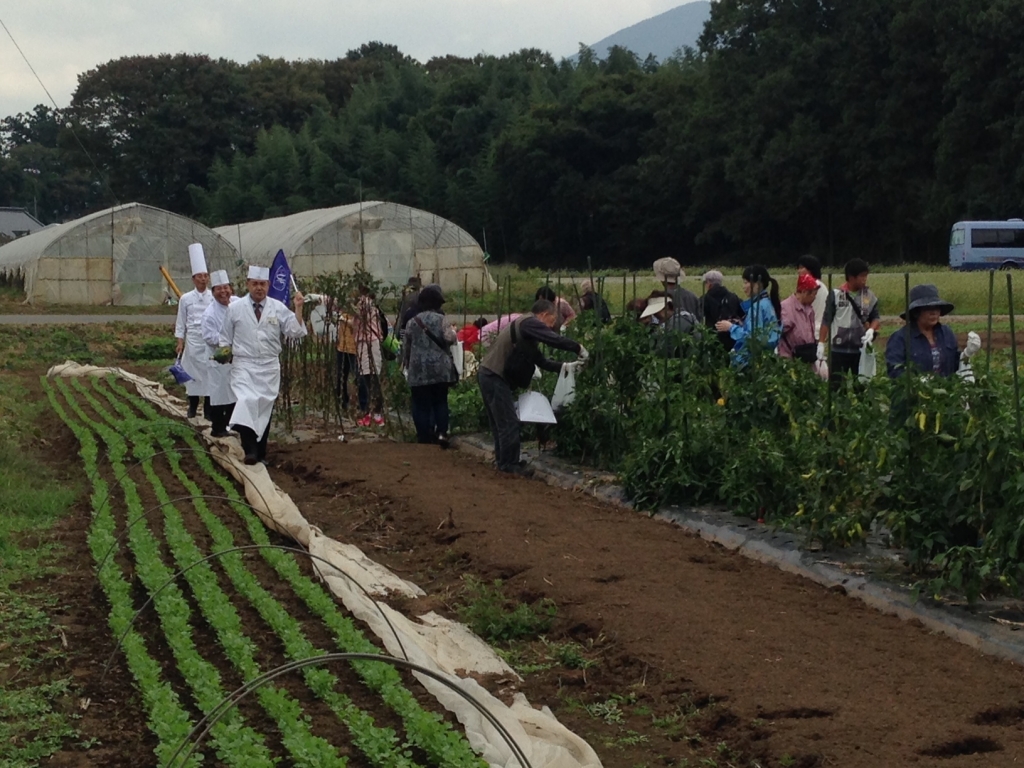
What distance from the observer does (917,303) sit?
739cm

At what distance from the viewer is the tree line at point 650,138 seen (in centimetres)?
3925

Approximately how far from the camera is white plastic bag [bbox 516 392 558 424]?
1013cm

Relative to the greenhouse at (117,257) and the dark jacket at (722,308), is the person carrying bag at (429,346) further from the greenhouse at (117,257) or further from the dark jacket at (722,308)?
the greenhouse at (117,257)

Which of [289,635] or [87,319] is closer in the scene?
[289,635]

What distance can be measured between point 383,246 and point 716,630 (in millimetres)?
29508

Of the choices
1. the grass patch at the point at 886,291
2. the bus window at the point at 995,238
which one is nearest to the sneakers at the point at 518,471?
the grass patch at the point at 886,291

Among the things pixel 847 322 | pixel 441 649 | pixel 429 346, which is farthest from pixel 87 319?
pixel 441 649

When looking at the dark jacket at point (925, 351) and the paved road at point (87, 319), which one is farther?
the paved road at point (87, 319)

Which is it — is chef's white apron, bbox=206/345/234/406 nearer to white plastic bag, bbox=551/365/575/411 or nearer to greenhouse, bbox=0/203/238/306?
white plastic bag, bbox=551/365/575/411

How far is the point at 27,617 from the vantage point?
258 inches

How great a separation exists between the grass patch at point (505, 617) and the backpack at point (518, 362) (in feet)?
12.4

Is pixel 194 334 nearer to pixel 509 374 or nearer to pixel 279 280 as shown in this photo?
pixel 279 280

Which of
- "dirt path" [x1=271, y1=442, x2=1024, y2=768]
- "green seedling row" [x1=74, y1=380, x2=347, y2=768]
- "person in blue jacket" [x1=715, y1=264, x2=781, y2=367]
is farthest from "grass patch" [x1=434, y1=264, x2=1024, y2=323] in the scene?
"green seedling row" [x1=74, y1=380, x2=347, y2=768]

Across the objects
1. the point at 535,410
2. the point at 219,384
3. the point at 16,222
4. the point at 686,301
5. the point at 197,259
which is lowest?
the point at 535,410
